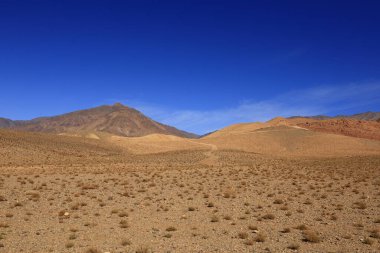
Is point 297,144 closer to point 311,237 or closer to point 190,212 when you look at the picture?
point 190,212

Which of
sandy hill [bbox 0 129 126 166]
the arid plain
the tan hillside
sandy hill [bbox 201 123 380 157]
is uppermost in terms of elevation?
the tan hillside

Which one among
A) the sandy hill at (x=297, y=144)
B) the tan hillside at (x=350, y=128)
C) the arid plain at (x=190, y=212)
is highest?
the tan hillside at (x=350, y=128)

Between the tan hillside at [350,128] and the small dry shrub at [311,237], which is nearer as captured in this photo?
the small dry shrub at [311,237]

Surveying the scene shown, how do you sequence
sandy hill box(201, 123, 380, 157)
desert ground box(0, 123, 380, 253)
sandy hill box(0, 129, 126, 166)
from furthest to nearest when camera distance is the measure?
sandy hill box(201, 123, 380, 157) → sandy hill box(0, 129, 126, 166) → desert ground box(0, 123, 380, 253)

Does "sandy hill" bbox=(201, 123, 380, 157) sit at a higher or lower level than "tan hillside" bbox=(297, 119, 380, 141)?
lower

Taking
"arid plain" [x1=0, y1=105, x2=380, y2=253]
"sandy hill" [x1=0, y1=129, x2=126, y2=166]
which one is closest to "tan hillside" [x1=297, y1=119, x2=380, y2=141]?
"sandy hill" [x1=0, y1=129, x2=126, y2=166]

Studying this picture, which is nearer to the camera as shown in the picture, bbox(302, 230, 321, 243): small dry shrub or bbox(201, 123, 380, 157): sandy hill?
bbox(302, 230, 321, 243): small dry shrub

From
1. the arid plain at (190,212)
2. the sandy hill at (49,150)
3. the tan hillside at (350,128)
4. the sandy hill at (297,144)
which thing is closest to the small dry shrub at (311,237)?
the arid plain at (190,212)

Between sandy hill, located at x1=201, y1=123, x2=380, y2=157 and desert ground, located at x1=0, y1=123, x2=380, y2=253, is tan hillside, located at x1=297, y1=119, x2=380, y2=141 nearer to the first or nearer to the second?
sandy hill, located at x1=201, y1=123, x2=380, y2=157

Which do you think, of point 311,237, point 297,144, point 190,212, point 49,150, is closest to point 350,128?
point 297,144

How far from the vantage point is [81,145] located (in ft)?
212

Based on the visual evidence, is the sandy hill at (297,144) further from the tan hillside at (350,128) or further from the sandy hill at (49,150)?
the sandy hill at (49,150)

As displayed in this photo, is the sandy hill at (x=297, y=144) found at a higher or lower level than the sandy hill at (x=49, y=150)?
higher

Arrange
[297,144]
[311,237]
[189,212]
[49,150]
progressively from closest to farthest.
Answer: [311,237] → [189,212] → [49,150] → [297,144]
